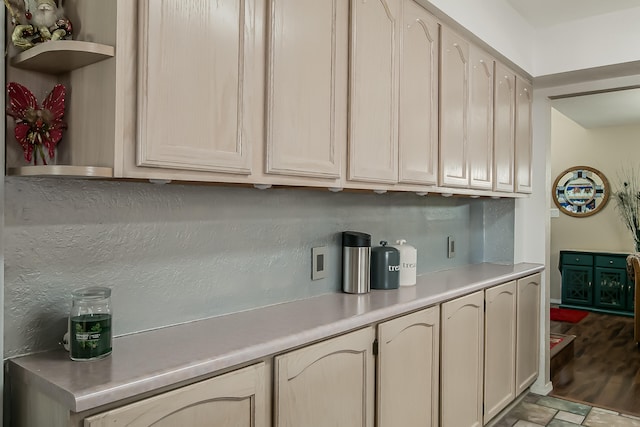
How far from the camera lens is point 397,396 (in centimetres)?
197

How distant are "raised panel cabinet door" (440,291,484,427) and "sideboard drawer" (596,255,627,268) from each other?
4389 mm

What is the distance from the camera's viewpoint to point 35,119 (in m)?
1.22

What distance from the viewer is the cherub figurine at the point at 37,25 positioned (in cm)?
121

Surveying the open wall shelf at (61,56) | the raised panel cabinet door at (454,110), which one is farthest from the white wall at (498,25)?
the open wall shelf at (61,56)

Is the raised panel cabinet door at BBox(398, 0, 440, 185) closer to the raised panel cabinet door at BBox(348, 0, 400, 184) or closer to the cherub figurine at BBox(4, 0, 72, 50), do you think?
the raised panel cabinet door at BBox(348, 0, 400, 184)

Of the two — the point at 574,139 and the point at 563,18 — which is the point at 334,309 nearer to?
the point at 563,18

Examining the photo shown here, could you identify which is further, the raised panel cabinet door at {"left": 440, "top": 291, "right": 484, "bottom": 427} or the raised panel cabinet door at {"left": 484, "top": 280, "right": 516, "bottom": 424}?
the raised panel cabinet door at {"left": 484, "top": 280, "right": 516, "bottom": 424}

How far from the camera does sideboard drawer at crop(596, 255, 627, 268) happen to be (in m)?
6.00

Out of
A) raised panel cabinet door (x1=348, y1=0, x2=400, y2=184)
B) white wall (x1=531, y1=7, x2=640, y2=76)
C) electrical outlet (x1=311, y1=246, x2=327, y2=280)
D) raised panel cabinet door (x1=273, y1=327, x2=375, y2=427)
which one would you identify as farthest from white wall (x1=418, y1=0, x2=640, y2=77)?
raised panel cabinet door (x1=273, y1=327, x2=375, y2=427)

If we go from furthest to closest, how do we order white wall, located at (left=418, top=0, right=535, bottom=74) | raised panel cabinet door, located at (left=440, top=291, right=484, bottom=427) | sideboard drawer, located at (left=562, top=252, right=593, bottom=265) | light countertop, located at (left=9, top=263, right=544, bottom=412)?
sideboard drawer, located at (left=562, top=252, right=593, bottom=265)
white wall, located at (left=418, top=0, right=535, bottom=74)
raised panel cabinet door, located at (left=440, top=291, right=484, bottom=427)
light countertop, located at (left=9, top=263, right=544, bottom=412)

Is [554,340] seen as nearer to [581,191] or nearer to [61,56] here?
[581,191]

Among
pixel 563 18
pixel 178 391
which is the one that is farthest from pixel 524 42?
pixel 178 391

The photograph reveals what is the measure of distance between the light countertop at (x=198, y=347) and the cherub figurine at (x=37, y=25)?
2.64 ft

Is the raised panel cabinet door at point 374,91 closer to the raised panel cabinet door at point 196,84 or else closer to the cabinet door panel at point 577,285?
the raised panel cabinet door at point 196,84
